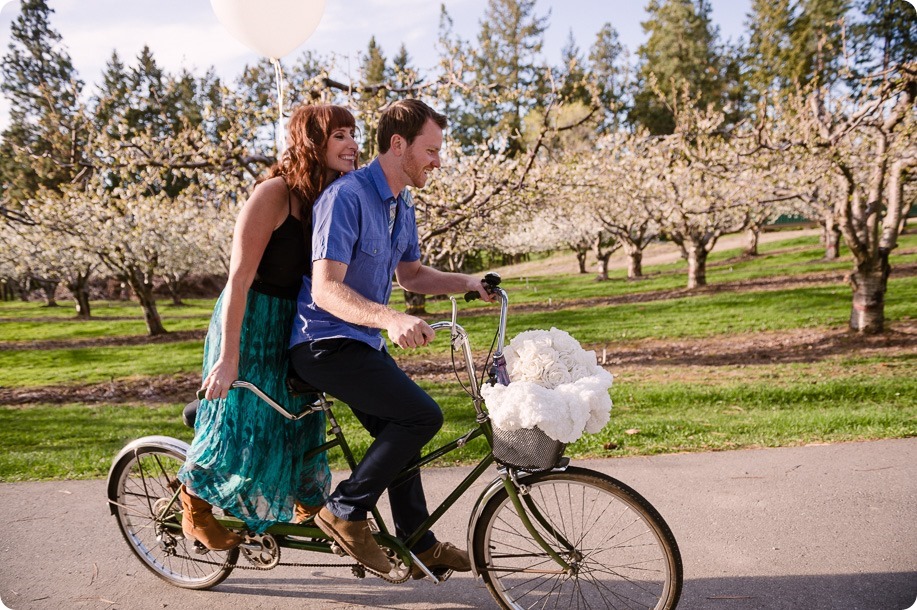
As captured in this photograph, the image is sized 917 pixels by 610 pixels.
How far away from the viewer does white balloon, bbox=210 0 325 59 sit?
4.62m

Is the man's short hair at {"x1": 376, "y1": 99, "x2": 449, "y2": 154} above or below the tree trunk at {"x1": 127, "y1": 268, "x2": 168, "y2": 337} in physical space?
above

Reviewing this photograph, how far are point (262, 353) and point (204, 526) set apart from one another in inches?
32.1

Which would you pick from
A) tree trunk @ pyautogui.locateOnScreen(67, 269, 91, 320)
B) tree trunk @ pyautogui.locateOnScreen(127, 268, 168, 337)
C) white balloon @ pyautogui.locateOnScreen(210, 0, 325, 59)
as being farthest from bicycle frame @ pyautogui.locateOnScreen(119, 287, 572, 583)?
tree trunk @ pyautogui.locateOnScreen(67, 269, 91, 320)

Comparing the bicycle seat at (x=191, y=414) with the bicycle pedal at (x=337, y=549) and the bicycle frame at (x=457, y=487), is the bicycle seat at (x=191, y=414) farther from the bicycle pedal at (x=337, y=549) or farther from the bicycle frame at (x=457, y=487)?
the bicycle pedal at (x=337, y=549)

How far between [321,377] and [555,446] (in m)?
0.94

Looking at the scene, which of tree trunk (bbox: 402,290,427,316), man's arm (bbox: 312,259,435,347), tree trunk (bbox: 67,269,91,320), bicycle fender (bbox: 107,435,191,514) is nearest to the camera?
man's arm (bbox: 312,259,435,347)

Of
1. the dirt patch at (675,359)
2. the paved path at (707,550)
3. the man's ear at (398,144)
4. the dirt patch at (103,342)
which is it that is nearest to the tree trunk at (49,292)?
the dirt patch at (103,342)

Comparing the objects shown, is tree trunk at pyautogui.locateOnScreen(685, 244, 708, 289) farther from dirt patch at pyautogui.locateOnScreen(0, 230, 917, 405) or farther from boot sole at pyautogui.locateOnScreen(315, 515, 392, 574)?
boot sole at pyautogui.locateOnScreen(315, 515, 392, 574)

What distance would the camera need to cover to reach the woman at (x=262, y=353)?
257 cm

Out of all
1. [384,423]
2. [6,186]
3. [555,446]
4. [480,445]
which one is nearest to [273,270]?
[384,423]

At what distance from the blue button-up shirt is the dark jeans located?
61 millimetres

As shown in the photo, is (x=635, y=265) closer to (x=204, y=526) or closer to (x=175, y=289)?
(x=175, y=289)

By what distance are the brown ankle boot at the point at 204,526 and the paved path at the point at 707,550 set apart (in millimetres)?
300

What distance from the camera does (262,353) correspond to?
275cm
